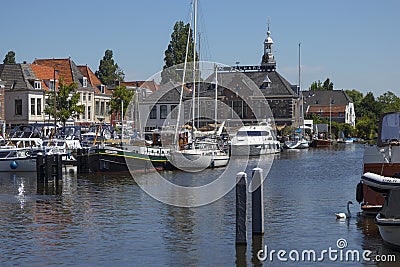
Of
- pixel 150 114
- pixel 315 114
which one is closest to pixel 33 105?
pixel 150 114

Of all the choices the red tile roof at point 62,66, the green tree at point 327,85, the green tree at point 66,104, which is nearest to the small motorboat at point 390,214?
the green tree at point 66,104

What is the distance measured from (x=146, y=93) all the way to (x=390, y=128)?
83837 millimetres

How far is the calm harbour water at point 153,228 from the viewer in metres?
21.2

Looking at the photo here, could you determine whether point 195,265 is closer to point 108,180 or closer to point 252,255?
point 252,255

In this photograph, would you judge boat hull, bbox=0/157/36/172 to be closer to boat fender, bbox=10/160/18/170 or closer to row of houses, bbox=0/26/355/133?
boat fender, bbox=10/160/18/170

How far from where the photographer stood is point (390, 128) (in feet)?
89.1

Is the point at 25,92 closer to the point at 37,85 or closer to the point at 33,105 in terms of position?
the point at 33,105

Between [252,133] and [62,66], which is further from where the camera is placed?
[62,66]

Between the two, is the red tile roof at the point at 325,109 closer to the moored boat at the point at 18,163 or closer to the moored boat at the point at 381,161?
the moored boat at the point at 18,163

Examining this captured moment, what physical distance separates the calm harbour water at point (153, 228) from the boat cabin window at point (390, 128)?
3.14m

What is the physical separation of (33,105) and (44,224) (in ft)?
211

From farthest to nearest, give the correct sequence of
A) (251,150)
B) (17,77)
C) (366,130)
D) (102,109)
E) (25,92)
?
1. (366,130)
2. (102,109)
3. (17,77)
4. (25,92)
5. (251,150)

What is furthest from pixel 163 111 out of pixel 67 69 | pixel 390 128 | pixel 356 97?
pixel 356 97

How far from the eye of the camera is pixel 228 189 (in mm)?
39281
